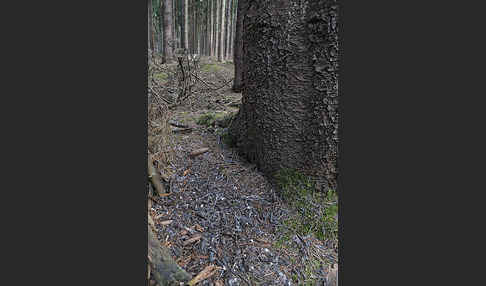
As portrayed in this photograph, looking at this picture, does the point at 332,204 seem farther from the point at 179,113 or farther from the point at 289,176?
the point at 179,113

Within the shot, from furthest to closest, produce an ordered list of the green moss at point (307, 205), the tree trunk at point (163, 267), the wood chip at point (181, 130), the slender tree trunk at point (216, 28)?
1. the slender tree trunk at point (216, 28)
2. the wood chip at point (181, 130)
3. the green moss at point (307, 205)
4. the tree trunk at point (163, 267)

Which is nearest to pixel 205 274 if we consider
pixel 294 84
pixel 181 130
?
pixel 294 84

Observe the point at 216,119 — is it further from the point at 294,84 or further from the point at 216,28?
the point at 216,28

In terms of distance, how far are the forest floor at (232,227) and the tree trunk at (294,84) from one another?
0.34m

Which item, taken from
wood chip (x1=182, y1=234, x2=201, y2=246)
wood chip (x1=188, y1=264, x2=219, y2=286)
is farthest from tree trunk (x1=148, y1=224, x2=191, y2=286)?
wood chip (x1=182, y1=234, x2=201, y2=246)

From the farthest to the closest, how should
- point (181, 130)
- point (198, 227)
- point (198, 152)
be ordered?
point (181, 130), point (198, 152), point (198, 227)

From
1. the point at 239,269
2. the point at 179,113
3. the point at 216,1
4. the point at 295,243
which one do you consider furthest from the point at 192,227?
the point at 216,1

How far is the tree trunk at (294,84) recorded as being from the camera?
234 cm

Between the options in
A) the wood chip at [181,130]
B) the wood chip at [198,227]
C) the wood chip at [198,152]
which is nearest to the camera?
the wood chip at [198,227]

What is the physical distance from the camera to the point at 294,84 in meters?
2.48

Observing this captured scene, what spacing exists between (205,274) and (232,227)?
447 millimetres

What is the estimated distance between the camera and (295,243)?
7.65ft

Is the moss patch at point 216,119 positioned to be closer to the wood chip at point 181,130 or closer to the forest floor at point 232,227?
the wood chip at point 181,130

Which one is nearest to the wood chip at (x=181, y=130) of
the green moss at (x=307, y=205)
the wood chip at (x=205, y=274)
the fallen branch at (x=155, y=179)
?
the fallen branch at (x=155, y=179)
